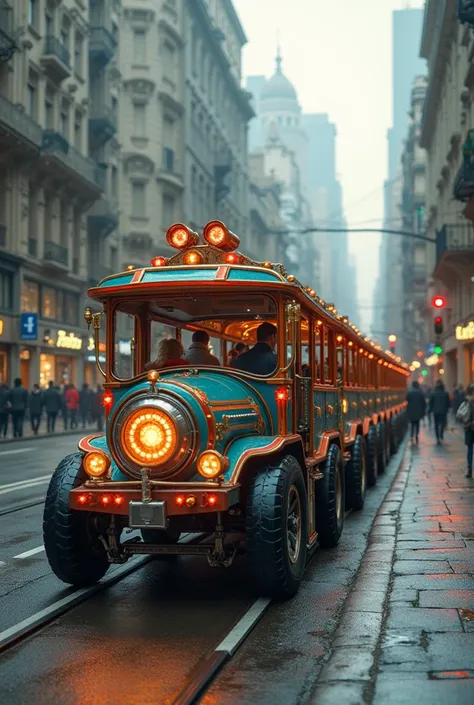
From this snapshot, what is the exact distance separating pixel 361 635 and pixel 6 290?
32.5 m

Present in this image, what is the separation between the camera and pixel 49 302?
42.5 metres

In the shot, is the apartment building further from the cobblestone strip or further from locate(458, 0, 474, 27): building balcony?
the cobblestone strip

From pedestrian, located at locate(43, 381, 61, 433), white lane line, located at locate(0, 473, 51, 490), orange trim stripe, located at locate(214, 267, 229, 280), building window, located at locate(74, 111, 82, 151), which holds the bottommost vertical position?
white lane line, located at locate(0, 473, 51, 490)

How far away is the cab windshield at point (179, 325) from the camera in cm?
852

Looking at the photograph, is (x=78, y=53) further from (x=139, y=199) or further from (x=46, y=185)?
(x=139, y=199)

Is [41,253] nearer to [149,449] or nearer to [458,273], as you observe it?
[458,273]

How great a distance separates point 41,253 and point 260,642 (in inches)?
1423

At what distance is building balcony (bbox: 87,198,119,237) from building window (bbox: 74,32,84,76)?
20.3ft

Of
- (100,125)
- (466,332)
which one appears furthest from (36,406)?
(100,125)

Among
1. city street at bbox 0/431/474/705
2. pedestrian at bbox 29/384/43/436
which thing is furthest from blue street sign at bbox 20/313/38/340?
city street at bbox 0/431/474/705

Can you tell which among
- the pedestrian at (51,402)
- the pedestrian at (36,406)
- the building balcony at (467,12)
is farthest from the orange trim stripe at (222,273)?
the pedestrian at (51,402)

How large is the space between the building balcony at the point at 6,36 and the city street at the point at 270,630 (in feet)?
92.7

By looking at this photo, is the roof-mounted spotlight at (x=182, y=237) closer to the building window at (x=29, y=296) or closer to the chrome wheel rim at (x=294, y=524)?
the chrome wheel rim at (x=294, y=524)

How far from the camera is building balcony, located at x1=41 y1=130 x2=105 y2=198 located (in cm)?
4028
